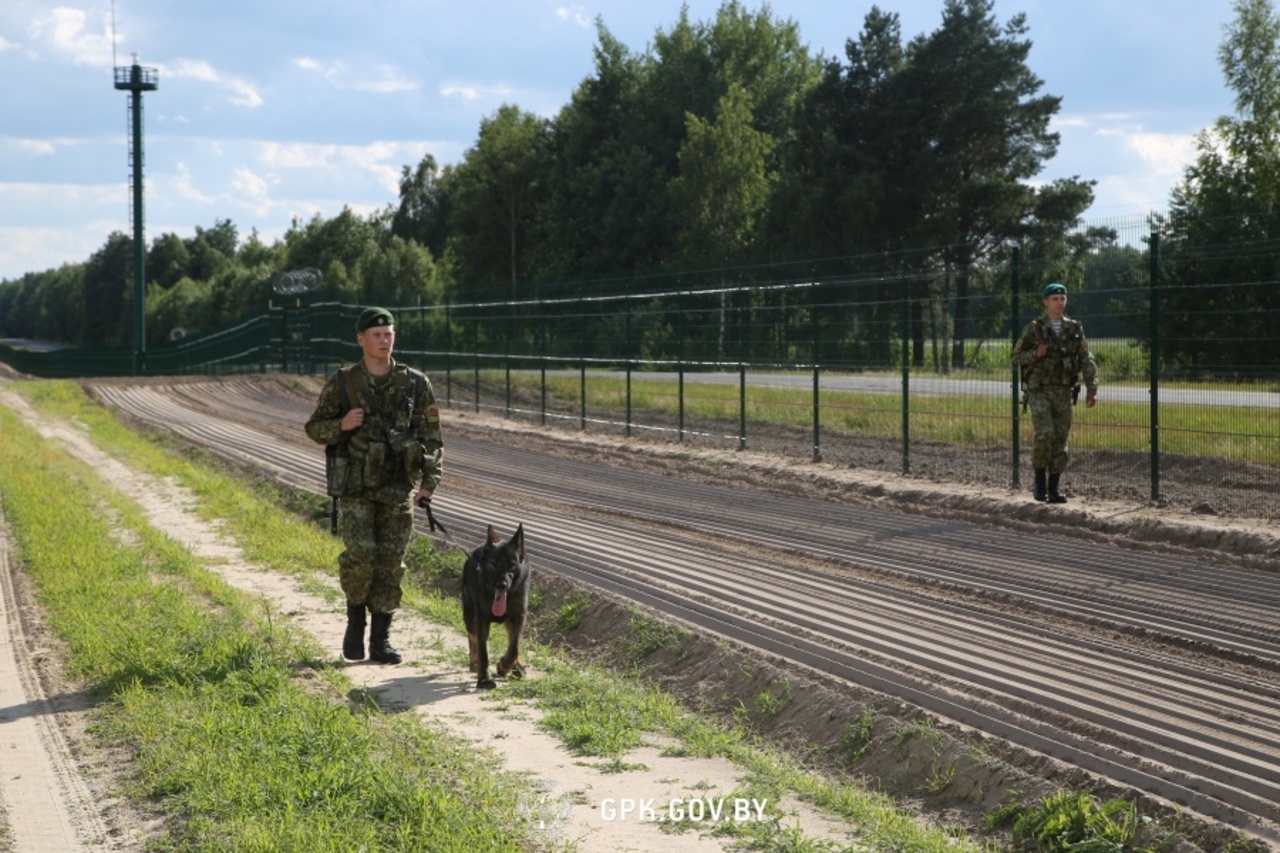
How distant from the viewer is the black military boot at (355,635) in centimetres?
861

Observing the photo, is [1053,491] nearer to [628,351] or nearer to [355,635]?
[355,635]

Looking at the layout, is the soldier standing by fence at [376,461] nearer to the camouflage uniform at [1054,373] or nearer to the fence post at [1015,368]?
the camouflage uniform at [1054,373]

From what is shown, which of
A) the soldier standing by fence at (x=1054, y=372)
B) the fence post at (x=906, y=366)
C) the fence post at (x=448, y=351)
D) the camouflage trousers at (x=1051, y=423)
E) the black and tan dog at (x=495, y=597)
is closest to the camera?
the black and tan dog at (x=495, y=597)

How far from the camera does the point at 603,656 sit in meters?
9.38

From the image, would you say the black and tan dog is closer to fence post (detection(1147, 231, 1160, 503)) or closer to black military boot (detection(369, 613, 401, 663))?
black military boot (detection(369, 613, 401, 663))

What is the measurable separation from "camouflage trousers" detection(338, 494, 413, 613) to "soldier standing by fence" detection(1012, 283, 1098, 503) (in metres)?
7.70

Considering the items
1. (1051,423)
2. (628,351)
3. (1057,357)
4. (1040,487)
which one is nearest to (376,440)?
(1057,357)

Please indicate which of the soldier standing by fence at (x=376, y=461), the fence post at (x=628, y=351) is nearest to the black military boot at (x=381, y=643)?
the soldier standing by fence at (x=376, y=461)

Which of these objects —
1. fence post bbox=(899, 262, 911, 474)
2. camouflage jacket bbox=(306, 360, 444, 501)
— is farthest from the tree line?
camouflage jacket bbox=(306, 360, 444, 501)

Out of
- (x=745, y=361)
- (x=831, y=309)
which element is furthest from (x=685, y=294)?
(x=831, y=309)

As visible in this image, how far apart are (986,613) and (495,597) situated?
3.69 m

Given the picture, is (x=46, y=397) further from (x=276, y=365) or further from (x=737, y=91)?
(x=737, y=91)

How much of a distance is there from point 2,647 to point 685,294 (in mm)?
14653

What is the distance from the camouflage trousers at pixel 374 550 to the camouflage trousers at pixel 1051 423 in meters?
7.81
